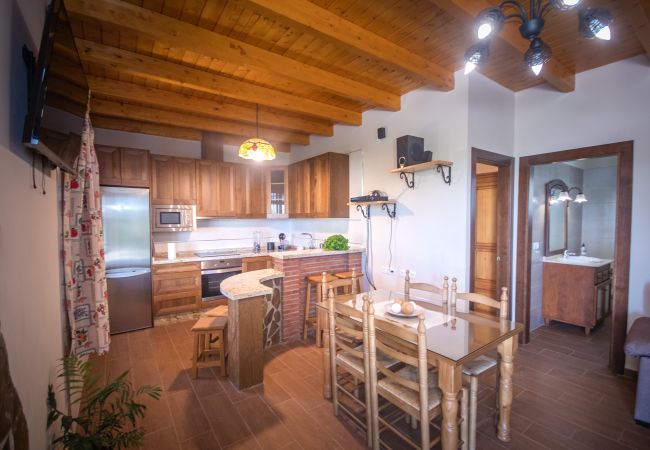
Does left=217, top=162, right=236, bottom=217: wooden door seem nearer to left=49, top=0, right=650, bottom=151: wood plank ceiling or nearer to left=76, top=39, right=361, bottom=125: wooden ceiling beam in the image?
left=49, top=0, right=650, bottom=151: wood plank ceiling

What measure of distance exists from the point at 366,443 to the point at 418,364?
2.68ft

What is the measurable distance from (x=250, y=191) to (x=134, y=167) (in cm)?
169

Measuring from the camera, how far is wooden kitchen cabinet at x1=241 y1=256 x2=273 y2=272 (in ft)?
14.5

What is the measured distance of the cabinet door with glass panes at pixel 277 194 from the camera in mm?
5008

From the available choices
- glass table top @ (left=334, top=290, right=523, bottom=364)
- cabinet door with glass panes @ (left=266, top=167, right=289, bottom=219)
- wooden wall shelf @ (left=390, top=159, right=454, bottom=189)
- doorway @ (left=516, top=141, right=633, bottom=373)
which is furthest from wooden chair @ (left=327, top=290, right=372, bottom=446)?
cabinet door with glass panes @ (left=266, top=167, right=289, bottom=219)

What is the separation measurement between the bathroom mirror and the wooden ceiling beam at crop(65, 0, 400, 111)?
2.98 m

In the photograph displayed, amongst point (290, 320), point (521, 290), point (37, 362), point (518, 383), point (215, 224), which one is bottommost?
point (518, 383)

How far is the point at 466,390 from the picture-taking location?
1706 millimetres

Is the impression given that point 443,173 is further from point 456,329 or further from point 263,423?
point 263,423

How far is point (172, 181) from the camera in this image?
4.21m

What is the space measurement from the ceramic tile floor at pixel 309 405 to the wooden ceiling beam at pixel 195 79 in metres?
2.74

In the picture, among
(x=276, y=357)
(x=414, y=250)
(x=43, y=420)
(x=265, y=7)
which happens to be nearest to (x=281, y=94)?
(x=265, y=7)

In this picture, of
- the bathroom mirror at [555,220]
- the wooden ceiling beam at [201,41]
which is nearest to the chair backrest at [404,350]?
the wooden ceiling beam at [201,41]

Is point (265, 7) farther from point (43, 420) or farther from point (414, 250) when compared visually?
point (414, 250)
